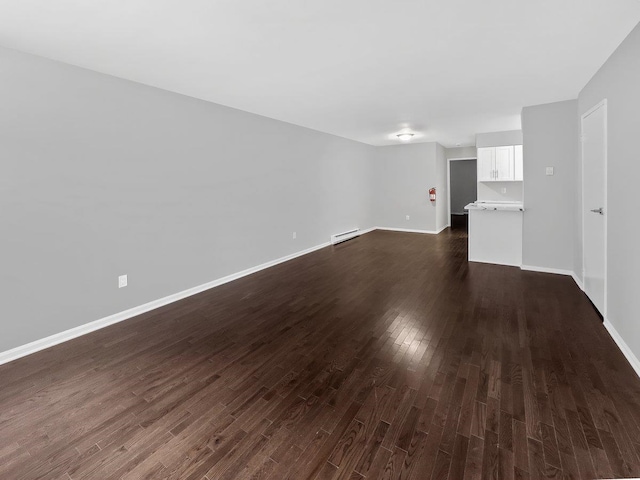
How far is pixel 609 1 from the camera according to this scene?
207cm

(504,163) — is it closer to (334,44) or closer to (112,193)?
(334,44)

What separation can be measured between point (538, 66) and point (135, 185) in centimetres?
437

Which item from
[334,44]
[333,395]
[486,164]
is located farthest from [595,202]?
[486,164]

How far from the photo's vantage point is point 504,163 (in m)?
6.82

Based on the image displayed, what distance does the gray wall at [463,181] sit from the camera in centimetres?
1172

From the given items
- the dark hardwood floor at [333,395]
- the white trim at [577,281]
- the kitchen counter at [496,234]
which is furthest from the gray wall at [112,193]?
the white trim at [577,281]

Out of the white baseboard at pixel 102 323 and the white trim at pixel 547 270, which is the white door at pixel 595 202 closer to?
the white trim at pixel 547 270

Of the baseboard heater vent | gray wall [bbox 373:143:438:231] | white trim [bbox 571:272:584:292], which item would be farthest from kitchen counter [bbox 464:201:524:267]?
gray wall [bbox 373:143:438:231]

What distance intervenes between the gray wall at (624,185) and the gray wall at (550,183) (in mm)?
1483

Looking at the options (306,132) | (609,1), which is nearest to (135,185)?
(306,132)

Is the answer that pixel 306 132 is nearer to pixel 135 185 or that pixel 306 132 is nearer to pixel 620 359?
pixel 135 185

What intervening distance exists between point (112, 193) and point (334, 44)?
8.59 feet

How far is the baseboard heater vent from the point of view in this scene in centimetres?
731

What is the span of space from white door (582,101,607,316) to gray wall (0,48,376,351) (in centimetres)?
427
